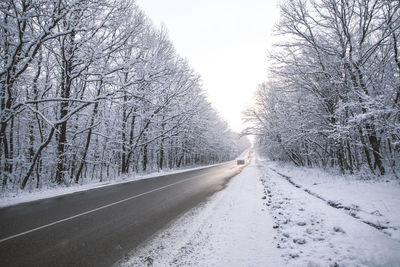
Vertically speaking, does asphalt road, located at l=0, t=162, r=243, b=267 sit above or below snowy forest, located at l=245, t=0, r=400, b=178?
below

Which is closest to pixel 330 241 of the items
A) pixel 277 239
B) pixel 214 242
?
pixel 277 239

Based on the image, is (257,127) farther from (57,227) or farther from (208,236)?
(57,227)

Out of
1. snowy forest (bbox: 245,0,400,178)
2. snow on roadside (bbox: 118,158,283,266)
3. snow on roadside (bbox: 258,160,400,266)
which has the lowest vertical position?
snow on roadside (bbox: 118,158,283,266)

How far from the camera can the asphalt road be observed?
8.79ft

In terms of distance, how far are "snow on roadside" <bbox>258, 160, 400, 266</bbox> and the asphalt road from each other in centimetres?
262

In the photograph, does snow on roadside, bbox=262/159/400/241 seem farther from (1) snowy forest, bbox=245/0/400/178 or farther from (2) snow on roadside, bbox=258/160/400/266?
(1) snowy forest, bbox=245/0/400/178

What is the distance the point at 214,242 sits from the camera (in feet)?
10.1

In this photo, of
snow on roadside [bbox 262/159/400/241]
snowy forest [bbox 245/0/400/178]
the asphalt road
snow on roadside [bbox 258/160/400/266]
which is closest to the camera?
snow on roadside [bbox 258/160/400/266]

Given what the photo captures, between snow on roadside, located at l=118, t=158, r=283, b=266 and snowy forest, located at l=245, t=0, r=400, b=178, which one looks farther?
snowy forest, located at l=245, t=0, r=400, b=178

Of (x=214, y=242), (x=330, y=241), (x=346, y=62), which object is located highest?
(x=346, y=62)

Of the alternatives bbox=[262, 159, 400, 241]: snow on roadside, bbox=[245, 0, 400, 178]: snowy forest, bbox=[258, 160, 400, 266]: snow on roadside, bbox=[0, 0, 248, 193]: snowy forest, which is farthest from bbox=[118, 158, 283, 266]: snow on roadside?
bbox=[0, 0, 248, 193]: snowy forest

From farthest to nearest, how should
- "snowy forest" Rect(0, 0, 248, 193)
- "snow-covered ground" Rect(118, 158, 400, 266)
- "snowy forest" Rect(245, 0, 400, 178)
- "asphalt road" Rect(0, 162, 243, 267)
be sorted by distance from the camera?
"snowy forest" Rect(0, 0, 248, 193) → "snowy forest" Rect(245, 0, 400, 178) → "asphalt road" Rect(0, 162, 243, 267) → "snow-covered ground" Rect(118, 158, 400, 266)

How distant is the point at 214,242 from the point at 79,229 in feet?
9.69

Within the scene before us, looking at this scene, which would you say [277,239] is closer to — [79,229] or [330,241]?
[330,241]
